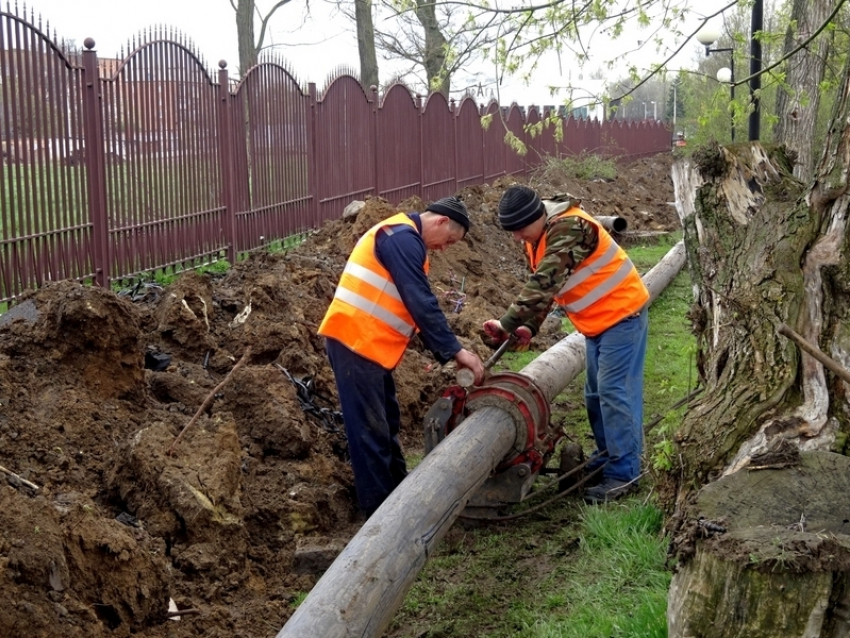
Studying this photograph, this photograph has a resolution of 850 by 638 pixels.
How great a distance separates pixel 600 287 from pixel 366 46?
18.4m

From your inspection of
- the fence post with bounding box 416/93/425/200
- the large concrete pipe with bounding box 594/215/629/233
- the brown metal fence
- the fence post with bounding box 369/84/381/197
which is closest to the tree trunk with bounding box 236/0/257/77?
the fence post with bounding box 416/93/425/200

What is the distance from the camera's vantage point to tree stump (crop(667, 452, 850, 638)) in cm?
323

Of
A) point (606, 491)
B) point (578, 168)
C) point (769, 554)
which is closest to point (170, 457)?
point (606, 491)

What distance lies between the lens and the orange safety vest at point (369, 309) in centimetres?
550

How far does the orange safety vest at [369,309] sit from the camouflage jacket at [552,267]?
63 centimetres

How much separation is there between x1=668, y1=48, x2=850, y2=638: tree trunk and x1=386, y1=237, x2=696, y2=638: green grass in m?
0.41

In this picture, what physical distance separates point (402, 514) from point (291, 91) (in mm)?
9573

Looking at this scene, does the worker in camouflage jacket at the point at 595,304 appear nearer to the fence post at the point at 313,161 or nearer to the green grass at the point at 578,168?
the fence post at the point at 313,161

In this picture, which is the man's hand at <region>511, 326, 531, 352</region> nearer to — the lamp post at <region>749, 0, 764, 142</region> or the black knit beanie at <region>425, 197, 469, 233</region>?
the black knit beanie at <region>425, 197, 469, 233</region>

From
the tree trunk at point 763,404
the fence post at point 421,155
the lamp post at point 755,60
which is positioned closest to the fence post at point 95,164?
the tree trunk at point 763,404

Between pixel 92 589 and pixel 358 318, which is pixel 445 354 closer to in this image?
pixel 358 318

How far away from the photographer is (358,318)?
5516mm

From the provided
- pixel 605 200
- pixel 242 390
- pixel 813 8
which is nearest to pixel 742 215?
pixel 242 390

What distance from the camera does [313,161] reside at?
13.4 metres
